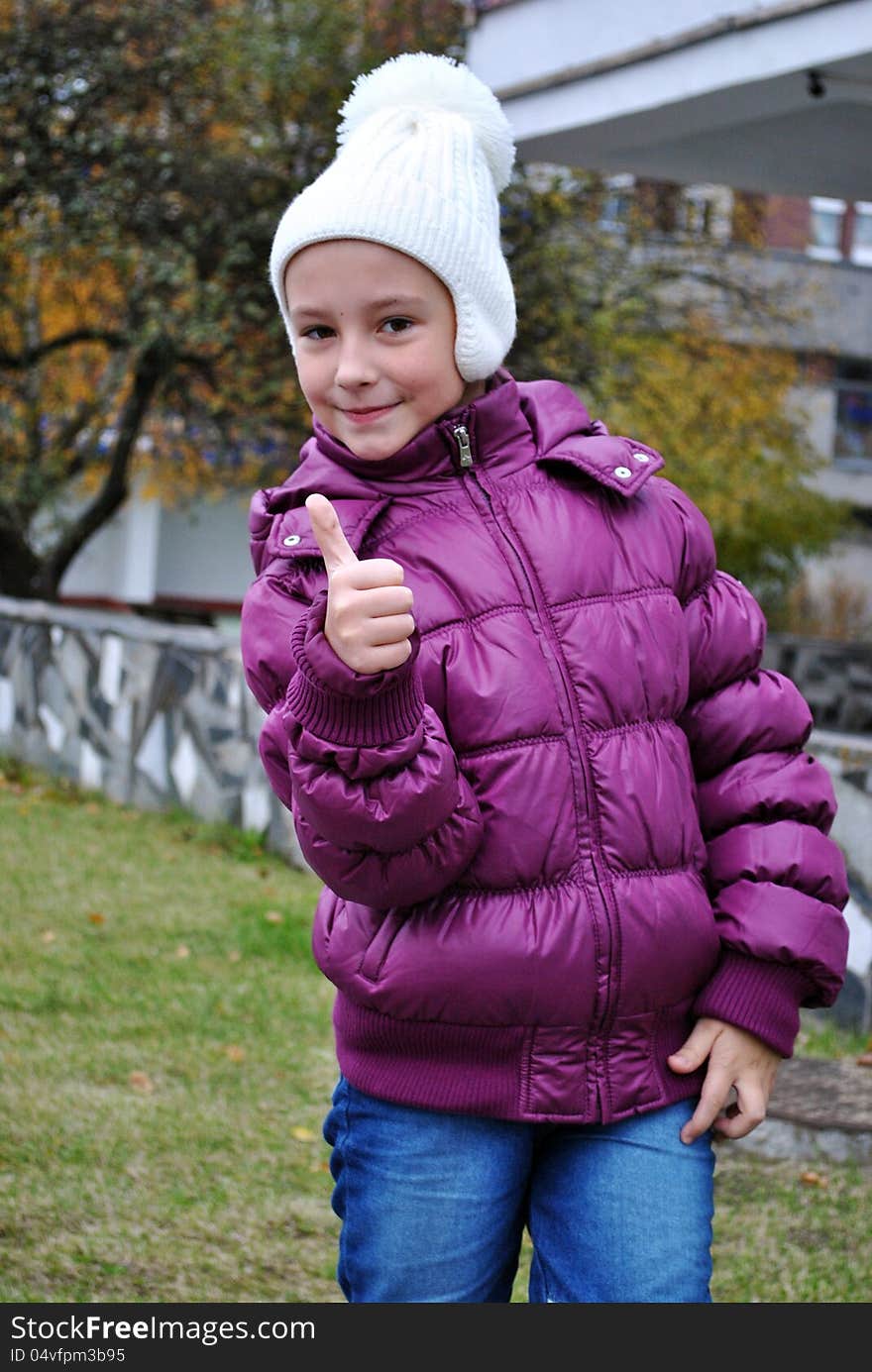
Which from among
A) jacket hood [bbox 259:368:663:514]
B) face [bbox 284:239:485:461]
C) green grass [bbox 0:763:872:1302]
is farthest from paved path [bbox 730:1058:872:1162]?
face [bbox 284:239:485:461]

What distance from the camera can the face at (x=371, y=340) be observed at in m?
2.01

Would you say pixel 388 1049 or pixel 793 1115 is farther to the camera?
pixel 793 1115

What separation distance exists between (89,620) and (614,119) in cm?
388

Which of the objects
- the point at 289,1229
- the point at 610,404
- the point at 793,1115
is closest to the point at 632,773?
the point at 289,1229

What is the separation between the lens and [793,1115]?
4191 mm

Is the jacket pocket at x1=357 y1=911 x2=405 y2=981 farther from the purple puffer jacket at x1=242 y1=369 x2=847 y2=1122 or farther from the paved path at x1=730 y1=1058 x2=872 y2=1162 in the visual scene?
the paved path at x1=730 y1=1058 x2=872 y2=1162

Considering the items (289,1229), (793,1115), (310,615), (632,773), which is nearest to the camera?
(310,615)

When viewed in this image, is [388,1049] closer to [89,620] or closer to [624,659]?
[624,659]

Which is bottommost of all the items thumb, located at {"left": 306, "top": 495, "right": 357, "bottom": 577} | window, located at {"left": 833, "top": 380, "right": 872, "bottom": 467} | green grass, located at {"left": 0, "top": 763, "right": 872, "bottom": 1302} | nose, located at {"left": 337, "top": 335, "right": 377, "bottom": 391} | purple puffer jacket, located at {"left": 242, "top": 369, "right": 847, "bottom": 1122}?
green grass, located at {"left": 0, "top": 763, "right": 872, "bottom": 1302}

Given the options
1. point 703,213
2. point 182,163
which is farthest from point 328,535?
point 703,213

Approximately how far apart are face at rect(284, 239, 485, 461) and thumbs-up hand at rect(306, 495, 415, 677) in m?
0.35

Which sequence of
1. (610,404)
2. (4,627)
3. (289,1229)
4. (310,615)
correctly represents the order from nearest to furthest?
(310,615) → (289,1229) → (4,627) → (610,404)

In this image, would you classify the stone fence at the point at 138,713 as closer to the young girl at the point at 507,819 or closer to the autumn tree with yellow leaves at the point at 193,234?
the autumn tree with yellow leaves at the point at 193,234

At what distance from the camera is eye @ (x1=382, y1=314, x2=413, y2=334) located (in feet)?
6.70
